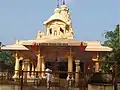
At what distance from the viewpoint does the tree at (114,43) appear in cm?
3525

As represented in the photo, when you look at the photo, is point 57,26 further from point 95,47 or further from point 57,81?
point 57,81

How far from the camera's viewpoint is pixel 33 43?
26.4 m

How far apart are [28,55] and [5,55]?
35610 mm

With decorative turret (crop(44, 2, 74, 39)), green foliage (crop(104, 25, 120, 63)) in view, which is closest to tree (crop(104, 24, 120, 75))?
green foliage (crop(104, 25, 120, 63))

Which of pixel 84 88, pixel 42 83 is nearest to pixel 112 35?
pixel 42 83

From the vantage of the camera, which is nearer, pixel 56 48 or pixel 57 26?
pixel 56 48

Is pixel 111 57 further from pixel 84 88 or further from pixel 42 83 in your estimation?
pixel 84 88

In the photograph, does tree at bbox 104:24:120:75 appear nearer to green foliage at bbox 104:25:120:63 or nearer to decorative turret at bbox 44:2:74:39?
green foliage at bbox 104:25:120:63

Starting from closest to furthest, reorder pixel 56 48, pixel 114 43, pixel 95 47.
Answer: pixel 56 48
pixel 95 47
pixel 114 43

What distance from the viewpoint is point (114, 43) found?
36844 mm

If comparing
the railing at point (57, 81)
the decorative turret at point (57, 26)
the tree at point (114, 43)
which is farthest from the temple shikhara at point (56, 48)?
the railing at point (57, 81)

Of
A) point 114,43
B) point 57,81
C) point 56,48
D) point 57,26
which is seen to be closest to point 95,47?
point 56,48

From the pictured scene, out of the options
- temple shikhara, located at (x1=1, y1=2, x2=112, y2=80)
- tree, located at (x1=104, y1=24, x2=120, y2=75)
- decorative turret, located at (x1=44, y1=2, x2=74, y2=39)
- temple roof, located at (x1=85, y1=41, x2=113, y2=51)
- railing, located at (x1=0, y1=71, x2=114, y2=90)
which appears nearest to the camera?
railing, located at (x1=0, y1=71, x2=114, y2=90)

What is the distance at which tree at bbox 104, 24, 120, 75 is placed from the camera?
35250 millimetres
